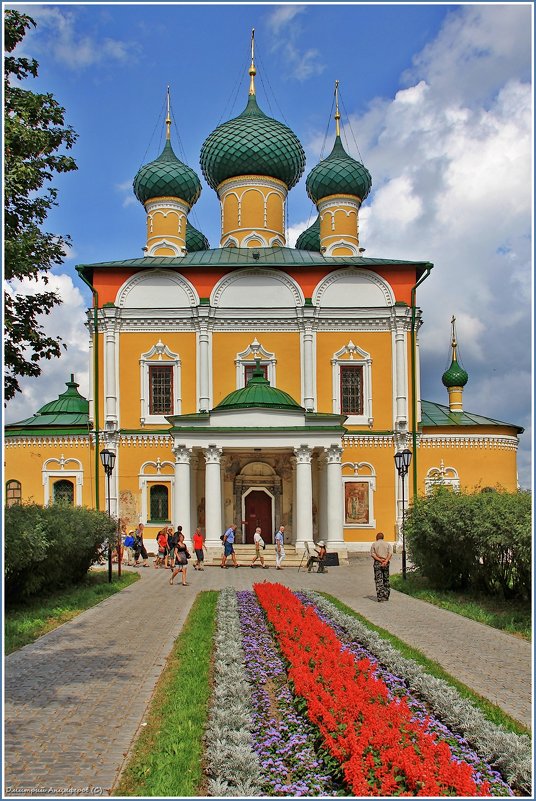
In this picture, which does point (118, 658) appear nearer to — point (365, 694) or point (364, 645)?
point (364, 645)

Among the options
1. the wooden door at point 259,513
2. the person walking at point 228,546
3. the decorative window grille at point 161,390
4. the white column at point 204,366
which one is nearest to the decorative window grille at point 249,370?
the white column at point 204,366

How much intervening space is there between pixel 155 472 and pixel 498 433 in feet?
41.7

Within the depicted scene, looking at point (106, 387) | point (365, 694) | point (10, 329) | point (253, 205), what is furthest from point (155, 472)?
point (365, 694)

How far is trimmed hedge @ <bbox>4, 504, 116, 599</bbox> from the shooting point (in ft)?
36.7

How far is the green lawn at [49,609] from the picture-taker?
10.4 meters

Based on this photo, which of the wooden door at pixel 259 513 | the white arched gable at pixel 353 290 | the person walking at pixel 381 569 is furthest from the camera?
the white arched gable at pixel 353 290

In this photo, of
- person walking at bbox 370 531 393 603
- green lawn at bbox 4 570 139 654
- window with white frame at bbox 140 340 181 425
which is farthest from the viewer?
window with white frame at bbox 140 340 181 425

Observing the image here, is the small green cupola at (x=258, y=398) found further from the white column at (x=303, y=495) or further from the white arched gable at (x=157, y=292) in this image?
the white arched gable at (x=157, y=292)

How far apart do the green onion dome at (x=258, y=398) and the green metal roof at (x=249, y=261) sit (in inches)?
194

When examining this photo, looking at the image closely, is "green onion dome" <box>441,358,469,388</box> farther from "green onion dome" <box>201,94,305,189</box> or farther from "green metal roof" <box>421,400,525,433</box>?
"green onion dome" <box>201,94,305,189</box>

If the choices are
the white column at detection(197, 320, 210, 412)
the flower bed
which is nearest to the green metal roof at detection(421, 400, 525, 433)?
the white column at detection(197, 320, 210, 412)

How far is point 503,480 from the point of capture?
2862 centimetres

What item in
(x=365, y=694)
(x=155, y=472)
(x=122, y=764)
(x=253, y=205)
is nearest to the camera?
(x=122, y=764)

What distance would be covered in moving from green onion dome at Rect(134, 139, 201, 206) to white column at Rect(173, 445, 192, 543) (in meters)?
12.5
